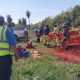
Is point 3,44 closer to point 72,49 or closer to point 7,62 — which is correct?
point 7,62

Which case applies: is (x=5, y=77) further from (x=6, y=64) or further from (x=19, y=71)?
(x=19, y=71)

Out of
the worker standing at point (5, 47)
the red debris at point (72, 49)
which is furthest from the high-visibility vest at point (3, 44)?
the red debris at point (72, 49)

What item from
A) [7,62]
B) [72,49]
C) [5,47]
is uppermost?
[5,47]

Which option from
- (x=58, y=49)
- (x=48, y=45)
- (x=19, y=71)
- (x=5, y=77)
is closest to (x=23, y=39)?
(x=48, y=45)

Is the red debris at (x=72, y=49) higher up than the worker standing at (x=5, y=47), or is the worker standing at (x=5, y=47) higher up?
the worker standing at (x=5, y=47)

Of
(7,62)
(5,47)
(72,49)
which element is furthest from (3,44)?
(72,49)

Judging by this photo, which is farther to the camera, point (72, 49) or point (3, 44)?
point (72, 49)

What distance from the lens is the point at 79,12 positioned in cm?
5000

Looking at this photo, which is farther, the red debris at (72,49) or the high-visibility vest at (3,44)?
the red debris at (72,49)

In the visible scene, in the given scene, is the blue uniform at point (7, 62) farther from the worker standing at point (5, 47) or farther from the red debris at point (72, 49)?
the red debris at point (72, 49)

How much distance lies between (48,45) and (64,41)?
10.9 feet

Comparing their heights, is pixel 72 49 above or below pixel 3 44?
below

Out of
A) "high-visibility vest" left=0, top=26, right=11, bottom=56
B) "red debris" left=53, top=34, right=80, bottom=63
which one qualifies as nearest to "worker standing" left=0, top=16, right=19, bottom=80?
"high-visibility vest" left=0, top=26, right=11, bottom=56

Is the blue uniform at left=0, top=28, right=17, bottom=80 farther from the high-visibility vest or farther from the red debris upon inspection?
the red debris
